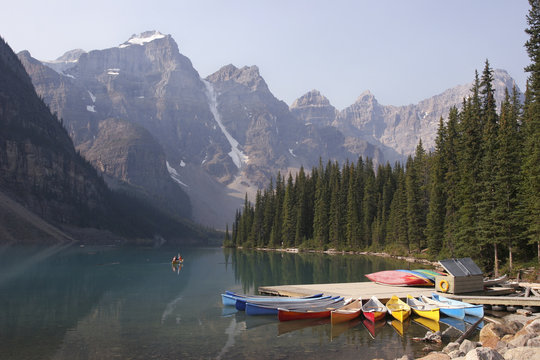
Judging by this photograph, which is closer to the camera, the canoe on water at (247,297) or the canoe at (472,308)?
the canoe at (472,308)

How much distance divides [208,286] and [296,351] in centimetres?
2669

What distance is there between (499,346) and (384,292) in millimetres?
14790

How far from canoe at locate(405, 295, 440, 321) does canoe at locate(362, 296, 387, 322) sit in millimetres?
1911

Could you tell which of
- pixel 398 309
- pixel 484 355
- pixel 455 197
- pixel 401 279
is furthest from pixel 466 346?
pixel 455 197

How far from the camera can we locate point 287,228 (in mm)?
129375

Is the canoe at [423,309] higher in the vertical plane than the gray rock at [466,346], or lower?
lower

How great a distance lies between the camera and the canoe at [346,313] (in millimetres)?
25578

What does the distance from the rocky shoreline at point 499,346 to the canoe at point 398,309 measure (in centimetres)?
559

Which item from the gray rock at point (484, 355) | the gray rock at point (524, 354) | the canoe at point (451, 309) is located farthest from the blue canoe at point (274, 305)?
the gray rock at point (524, 354)

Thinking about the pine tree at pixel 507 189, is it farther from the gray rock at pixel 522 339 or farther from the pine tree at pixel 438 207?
the gray rock at pixel 522 339

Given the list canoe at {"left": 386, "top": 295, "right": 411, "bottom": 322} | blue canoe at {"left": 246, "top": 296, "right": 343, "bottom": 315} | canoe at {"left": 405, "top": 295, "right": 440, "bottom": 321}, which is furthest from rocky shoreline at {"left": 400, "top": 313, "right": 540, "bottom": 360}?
blue canoe at {"left": 246, "top": 296, "right": 343, "bottom": 315}

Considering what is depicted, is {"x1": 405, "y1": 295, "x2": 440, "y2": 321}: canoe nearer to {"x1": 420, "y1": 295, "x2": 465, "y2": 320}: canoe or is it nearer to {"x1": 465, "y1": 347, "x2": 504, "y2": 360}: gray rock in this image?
{"x1": 420, "y1": 295, "x2": 465, "y2": 320}: canoe

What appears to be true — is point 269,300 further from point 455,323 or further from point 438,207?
point 438,207

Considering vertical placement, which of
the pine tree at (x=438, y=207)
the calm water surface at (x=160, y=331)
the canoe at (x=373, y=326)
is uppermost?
the pine tree at (x=438, y=207)
